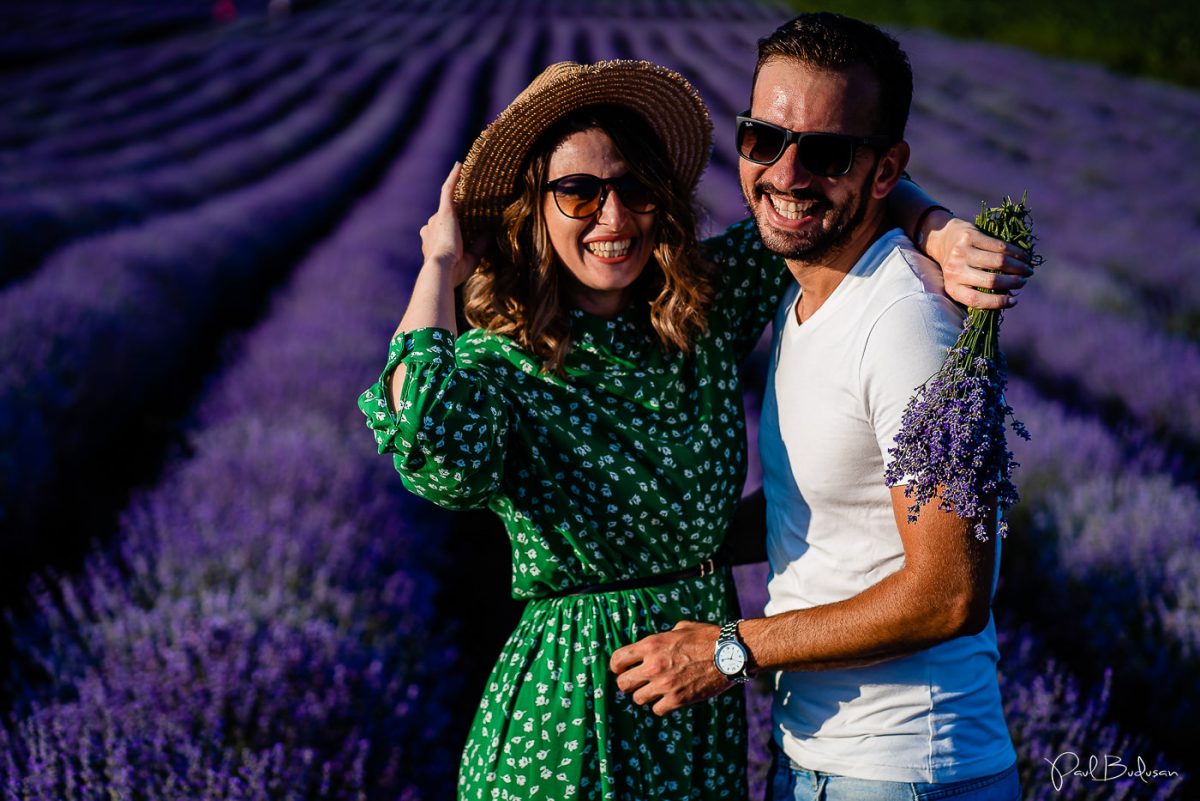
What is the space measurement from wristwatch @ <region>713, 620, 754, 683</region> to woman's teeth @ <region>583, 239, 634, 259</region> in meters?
0.63

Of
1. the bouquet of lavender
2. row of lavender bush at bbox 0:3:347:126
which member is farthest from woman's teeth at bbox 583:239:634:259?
row of lavender bush at bbox 0:3:347:126

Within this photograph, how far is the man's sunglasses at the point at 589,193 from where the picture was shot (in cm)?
Answer: 157

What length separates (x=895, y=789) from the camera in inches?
51.3

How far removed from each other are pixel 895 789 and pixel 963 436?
1.72ft

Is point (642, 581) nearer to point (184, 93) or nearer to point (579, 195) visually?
point (579, 195)

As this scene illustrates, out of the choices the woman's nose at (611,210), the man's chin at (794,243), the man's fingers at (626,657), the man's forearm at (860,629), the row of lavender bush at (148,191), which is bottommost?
the man's fingers at (626,657)

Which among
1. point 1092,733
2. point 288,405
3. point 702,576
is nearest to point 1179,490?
point 1092,733

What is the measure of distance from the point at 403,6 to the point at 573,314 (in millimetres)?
39128

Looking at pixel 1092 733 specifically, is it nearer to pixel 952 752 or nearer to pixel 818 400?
pixel 952 752

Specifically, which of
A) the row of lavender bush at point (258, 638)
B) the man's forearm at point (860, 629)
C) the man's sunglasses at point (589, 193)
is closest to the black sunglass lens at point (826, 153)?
the man's sunglasses at point (589, 193)

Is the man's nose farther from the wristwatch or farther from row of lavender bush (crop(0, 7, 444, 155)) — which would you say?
row of lavender bush (crop(0, 7, 444, 155))

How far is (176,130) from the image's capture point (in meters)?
15.5

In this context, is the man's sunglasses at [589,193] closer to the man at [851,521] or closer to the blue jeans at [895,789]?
the man at [851,521]

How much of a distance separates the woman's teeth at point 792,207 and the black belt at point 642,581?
579 millimetres
